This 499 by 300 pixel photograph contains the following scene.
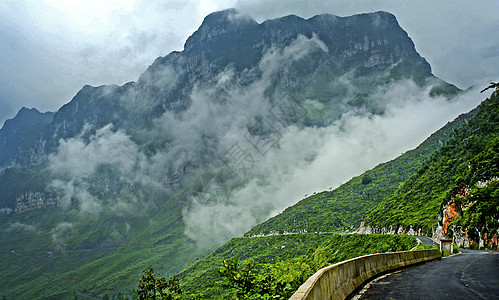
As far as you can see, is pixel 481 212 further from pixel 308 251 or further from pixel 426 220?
pixel 308 251

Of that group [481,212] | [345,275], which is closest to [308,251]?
[481,212]

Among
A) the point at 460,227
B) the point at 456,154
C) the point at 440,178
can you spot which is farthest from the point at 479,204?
the point at 456,154

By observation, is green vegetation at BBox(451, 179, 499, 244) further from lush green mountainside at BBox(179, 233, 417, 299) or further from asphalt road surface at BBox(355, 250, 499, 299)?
lush green mountainside at BBox(179, 233, 417, 299)

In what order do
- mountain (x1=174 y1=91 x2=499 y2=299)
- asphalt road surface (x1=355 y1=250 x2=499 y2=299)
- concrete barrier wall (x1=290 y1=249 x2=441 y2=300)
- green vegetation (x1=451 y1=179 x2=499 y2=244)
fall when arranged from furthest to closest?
green vegetation (x1=451 y1=179 x2=499 y2=244), mountain (x1=174 y1=91 x2=499 y2=299), asphalt road surface (x1=355 y1=250 x2=499 y2=299), concrete barrier wall (x1=290 y1=249 x2=441 y2=300)

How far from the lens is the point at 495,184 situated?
66.3 feet

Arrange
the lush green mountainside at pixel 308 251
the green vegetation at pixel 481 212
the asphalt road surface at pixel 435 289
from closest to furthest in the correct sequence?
1. the asphalt road surface at pixel 435 289
2. the lush green mountainside at pixel 308 251
3. the green vegetation at pixel 481 212

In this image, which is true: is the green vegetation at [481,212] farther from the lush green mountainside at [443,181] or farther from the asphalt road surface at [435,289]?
the asphalt road surface at [435,289]

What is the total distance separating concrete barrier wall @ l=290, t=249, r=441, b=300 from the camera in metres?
7.70

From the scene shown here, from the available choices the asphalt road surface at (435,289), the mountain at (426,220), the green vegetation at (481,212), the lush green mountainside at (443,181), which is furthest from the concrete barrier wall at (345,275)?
the lush green mountainside at (443,181)

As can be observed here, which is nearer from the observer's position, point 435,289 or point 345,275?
point 345,275

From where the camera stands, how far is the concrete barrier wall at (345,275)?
7.70 meters

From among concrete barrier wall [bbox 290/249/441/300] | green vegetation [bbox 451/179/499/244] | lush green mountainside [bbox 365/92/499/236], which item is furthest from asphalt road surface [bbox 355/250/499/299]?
lush green mountainside [bbox 365/92/499/236]

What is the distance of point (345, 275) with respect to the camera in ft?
40.3

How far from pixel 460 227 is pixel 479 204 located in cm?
4946
